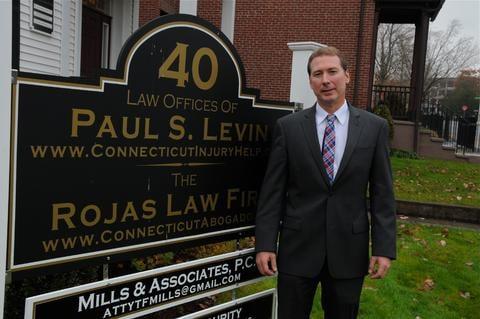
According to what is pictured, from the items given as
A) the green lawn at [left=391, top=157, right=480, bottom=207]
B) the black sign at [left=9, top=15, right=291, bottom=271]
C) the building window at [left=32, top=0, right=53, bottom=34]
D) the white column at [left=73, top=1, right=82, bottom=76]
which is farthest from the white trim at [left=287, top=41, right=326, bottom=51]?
the white column at [left=73, top=1, right=82, bottom=76]

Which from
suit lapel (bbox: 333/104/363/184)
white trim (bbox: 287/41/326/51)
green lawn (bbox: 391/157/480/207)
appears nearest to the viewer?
suit lapel (bbox: 333/104/363/184)

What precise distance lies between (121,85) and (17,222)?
67 centimetres

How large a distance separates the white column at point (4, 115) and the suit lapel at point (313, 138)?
131cm

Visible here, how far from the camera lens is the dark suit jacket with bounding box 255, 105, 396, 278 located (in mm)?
2336

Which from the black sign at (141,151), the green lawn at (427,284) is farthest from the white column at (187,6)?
the black sign at (141,151)

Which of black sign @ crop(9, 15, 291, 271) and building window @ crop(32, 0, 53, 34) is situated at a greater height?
building window @ crop(32, 0, 53, 34)

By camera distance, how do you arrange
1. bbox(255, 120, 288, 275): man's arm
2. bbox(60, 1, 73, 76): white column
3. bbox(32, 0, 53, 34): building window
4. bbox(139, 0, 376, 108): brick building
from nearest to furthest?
1. bbox(255, 120, 288, 275): man's arm
2. bbox(32, 0, 53, 34): building window
3. bbox(60, 1, 73, 76): white column
4. bbox(139, 0, 376, 108): brick building

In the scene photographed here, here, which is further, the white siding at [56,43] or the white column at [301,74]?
the white siding at [56,43]

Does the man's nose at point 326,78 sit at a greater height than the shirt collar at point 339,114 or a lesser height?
greater

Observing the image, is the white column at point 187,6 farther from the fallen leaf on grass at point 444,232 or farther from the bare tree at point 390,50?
the bare tree at point 390,50

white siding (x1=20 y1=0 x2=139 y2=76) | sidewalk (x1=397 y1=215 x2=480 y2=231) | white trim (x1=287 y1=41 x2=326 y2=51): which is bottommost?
sidewalk (x1=397 y1=215 x2=480 y2=231)

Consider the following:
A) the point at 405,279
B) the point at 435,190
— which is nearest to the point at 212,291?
the point at 405,279

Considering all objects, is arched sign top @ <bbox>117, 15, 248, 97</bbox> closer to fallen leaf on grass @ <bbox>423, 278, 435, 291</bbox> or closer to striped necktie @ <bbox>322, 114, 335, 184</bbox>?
striped necktie @ <bbox>322, 114, 335, 184</bbox>

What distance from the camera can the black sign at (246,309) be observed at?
2.49m
